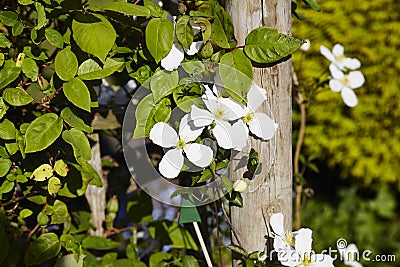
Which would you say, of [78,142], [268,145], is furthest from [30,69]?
[268,145]

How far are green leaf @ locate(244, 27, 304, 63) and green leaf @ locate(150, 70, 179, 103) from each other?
5.7 inches

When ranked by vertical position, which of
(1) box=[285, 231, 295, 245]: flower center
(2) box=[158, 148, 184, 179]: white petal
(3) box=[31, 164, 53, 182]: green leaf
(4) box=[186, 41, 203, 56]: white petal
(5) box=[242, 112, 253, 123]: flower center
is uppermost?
(4) box=[186, 41, 203, 56]: white petal

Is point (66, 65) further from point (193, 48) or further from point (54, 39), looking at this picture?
point (193, 48)

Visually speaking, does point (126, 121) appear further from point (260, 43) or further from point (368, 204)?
point (368, 204)

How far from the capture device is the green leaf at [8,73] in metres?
1.15

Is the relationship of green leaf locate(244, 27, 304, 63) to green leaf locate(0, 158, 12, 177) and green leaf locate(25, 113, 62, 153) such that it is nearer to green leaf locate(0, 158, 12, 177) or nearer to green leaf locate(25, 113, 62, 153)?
green leaf locate(25, 113, 62, 153)

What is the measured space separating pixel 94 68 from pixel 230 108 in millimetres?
272

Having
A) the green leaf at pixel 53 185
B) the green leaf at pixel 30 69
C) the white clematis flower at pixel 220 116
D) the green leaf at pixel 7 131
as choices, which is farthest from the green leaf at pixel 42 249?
the white clematis flower at pixel 220 116

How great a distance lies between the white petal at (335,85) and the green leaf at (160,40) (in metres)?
0.76

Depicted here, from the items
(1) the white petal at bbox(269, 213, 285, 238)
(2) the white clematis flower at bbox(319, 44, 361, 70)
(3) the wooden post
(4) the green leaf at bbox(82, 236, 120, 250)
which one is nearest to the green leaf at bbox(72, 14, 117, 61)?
(3) the wooden post

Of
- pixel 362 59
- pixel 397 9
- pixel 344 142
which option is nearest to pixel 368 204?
pixel 344 142

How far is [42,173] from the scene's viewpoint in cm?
126

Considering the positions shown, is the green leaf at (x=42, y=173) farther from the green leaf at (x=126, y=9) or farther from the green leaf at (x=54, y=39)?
the green leaf at (x=126, y=9)

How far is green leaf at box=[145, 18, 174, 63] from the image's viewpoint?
43.5 inches
